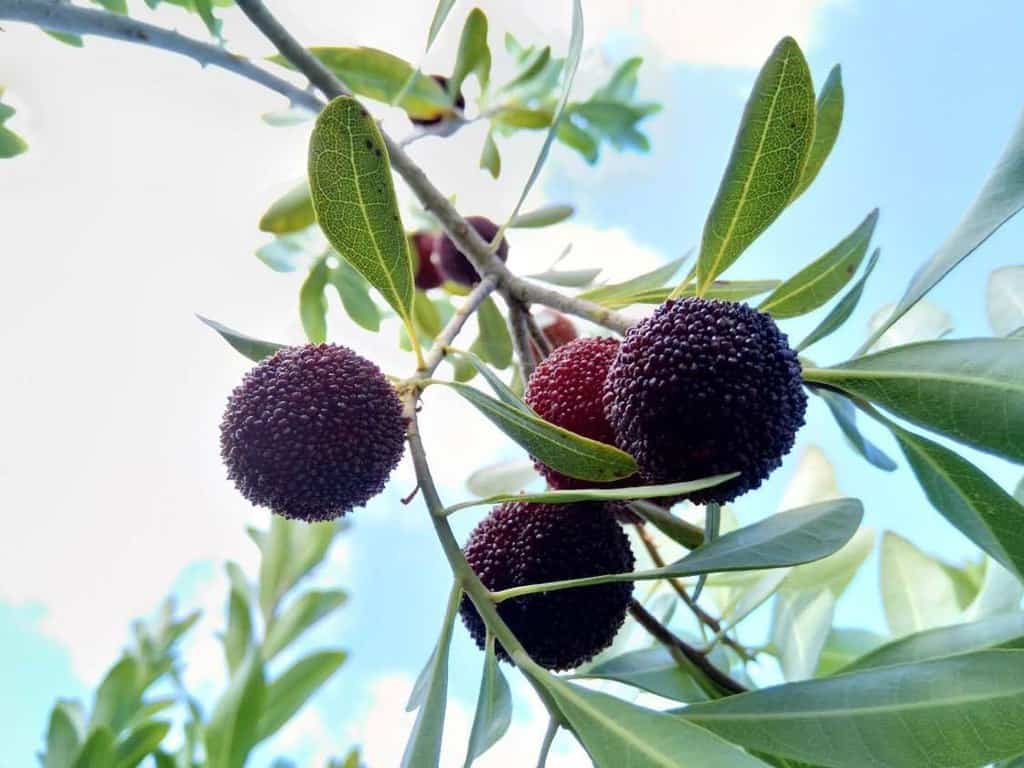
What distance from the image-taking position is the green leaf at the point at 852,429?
0.78 m

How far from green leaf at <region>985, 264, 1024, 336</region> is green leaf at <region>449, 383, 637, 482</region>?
0.49 m

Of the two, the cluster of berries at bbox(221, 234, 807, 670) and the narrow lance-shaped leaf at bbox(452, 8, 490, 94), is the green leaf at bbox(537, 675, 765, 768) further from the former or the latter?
the narrow lance-shaped leaf at bbox(452, 8, 490, 94)

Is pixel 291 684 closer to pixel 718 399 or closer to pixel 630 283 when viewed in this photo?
pixel 630 283

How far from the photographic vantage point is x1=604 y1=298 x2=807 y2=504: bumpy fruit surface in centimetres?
59

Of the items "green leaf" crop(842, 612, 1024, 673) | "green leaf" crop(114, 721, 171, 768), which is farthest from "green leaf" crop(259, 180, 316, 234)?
"green leaf" crop(842, 612, 1024, 673)

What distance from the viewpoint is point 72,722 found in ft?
3.79

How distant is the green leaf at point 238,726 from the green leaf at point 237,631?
0.76ft

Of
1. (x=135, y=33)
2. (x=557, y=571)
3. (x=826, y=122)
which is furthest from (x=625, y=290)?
(x=135, y=33)

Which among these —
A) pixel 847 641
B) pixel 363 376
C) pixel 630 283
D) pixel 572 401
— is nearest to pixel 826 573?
pixel 847 641

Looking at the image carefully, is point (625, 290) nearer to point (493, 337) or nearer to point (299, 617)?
point (493, 337)

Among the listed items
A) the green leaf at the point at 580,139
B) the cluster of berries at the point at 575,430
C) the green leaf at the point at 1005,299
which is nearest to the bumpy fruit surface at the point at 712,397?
the cluster of berries at the point at 575,430

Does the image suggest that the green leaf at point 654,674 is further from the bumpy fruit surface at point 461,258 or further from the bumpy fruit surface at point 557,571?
the bumpy fruit surface at point 461,258

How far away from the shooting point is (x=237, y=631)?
1293 millimetres

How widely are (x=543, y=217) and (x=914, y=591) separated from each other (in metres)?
0.67
